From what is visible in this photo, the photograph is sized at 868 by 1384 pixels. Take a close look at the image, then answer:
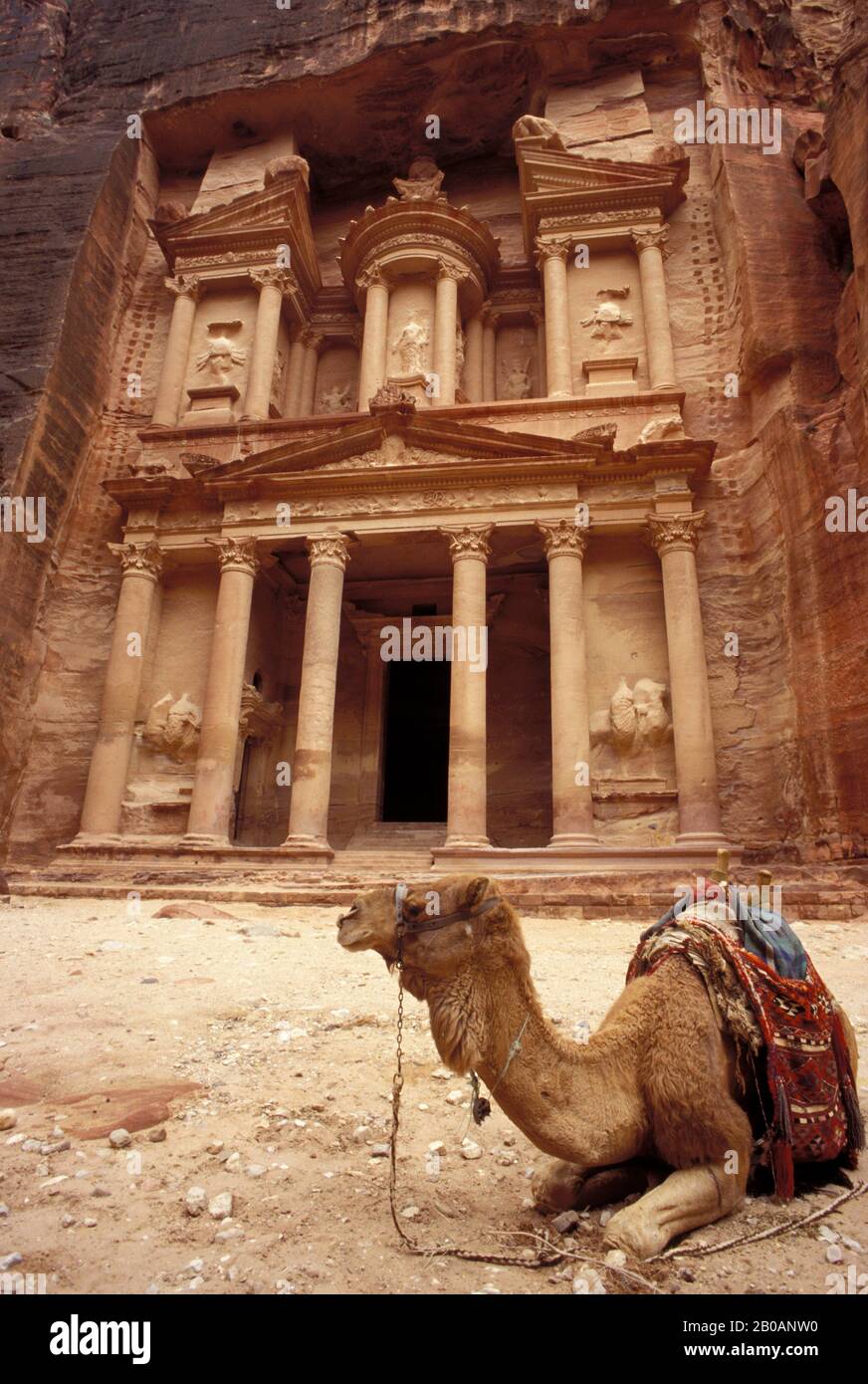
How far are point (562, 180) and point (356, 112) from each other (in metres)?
7.72

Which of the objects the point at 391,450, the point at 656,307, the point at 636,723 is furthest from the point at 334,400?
the point at 636,723

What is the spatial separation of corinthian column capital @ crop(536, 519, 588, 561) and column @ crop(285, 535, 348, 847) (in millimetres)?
4012

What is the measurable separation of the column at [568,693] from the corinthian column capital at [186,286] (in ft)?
40.7

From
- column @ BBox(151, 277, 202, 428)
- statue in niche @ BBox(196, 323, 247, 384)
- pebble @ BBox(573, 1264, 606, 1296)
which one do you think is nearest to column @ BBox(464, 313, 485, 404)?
statue in niche @ BBox(196, 323, 247, 384)

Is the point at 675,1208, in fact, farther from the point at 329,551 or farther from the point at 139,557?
the point at 139,557

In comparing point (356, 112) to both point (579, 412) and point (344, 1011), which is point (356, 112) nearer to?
point (579, 412)

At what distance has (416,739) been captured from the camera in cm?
2017

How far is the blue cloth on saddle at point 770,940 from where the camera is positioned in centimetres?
336

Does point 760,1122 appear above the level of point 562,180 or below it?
below

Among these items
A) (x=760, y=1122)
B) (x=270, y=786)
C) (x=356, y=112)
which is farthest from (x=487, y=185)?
(x=760, y=1122)

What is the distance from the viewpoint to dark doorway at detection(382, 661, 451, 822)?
19766 mm

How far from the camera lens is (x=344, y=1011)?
5844 millimetres

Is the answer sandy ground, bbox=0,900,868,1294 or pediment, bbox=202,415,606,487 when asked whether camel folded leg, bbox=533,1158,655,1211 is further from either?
pediment, bbox=202,415,606,487

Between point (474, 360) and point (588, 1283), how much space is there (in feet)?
68.9
